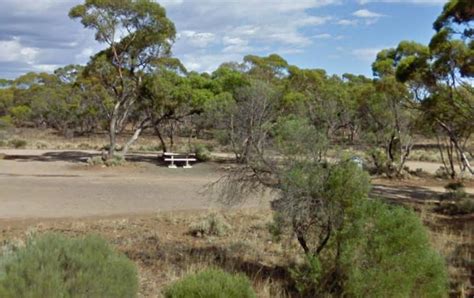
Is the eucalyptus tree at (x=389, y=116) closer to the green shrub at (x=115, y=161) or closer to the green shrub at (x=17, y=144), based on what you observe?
the green shrub at (x=115, y=161)

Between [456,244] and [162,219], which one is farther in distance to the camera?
[162,219]

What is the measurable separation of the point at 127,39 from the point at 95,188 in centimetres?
1145

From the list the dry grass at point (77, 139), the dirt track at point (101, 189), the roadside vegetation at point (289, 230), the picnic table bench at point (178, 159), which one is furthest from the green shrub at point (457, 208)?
the dry grass at point (77, 139)

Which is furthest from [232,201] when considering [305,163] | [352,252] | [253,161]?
[352,252]

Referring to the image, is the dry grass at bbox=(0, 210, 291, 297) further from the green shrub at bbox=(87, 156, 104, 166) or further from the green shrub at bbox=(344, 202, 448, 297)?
the green shrub at bbox=(87, 156, 104, 166)

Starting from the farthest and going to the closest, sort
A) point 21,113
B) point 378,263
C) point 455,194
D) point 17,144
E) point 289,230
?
point 21,113
point 17,144
point 455,194
point 289,230
point 378,263

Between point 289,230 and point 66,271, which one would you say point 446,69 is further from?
point 66,271

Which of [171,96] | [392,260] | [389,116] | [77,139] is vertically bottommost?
[392,260]

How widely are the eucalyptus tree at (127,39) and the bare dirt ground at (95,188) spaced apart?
3.59 m

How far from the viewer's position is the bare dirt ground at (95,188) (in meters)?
16.2

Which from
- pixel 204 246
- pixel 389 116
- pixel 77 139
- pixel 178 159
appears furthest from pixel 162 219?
pixel 77 139

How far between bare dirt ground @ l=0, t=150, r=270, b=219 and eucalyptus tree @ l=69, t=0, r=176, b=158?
11.8ft

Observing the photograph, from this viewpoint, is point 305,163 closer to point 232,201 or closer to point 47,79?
point 232,201

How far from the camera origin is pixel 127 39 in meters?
29.7
